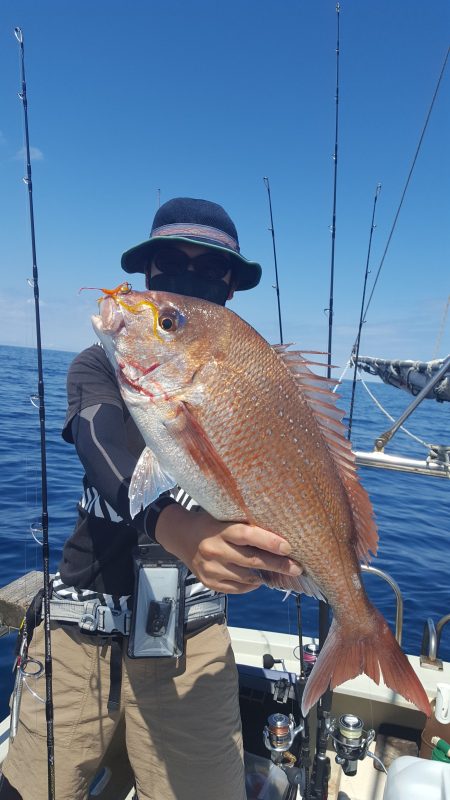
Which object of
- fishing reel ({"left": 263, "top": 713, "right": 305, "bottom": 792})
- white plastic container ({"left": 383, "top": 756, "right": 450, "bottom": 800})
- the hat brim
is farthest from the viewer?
fishing reel ({"left": 263, "top": 713, "right": 305, "bottom": 792})

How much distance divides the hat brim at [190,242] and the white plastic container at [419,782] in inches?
100

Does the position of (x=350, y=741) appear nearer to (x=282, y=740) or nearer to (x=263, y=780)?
(x=282, y=740)

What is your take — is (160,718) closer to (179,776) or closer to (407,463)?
(179,776)

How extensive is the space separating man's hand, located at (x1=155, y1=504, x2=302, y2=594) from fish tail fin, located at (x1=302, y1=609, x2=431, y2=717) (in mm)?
372

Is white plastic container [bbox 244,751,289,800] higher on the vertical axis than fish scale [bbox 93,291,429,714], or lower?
lower

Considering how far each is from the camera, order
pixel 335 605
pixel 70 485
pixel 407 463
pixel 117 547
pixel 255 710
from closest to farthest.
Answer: pixel 335 605 → pixel 117 547 → pixel 255 710 → pixel 407 463 → pixel 70 485

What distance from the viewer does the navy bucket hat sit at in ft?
7.49

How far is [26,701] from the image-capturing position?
7.50 ft

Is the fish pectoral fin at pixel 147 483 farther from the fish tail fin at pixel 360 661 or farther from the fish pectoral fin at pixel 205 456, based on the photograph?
the fish tail fin at pixel 360 661

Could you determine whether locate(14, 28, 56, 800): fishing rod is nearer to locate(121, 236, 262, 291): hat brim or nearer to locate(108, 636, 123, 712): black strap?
locate(108, 636, 123, 712): black strap

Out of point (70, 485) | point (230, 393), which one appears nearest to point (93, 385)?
point (230, 393)

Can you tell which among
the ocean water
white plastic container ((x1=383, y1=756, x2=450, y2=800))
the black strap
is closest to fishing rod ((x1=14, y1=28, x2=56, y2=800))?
the black strap

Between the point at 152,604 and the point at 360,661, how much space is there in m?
0.95

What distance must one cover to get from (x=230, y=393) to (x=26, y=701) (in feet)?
6.26
